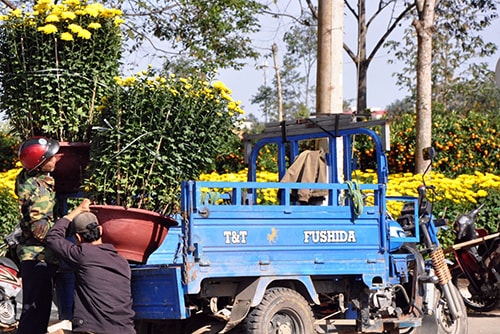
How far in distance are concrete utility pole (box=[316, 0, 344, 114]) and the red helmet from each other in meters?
4.20

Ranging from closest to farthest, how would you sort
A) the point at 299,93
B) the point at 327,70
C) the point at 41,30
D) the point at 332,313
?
the point at 41,30, the point at 332,313, the point at 327,70, the point at 299,93

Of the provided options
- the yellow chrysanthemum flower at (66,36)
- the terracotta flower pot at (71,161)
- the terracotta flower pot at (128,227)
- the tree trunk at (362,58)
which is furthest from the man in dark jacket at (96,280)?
the tree trunk at (362,58)

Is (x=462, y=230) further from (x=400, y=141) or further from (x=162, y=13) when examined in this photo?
(x=162, y=13)

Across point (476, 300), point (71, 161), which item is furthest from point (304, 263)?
point (476, 300)

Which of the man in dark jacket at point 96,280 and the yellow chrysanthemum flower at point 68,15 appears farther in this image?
the yellow chrysanthemum flower at point 68,15

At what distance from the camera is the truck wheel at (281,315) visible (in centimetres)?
696

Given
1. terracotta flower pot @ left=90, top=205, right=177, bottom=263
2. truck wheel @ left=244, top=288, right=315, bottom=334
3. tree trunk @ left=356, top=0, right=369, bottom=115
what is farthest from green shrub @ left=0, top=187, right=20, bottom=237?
tree trunk @ left=356, top=0, right=369, bottom=115

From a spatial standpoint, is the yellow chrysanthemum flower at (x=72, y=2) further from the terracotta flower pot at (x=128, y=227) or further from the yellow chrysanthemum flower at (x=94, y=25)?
the terracotta flower pot at (x=128, y=227)

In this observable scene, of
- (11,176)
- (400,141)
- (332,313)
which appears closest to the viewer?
(332,313)

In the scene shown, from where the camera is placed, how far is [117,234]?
676 cm

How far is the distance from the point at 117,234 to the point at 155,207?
1.63ft

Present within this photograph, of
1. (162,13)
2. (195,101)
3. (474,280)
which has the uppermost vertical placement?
(162,13)

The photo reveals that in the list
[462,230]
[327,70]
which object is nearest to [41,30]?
[327,70]

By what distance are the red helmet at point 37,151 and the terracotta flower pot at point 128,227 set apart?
66cm
